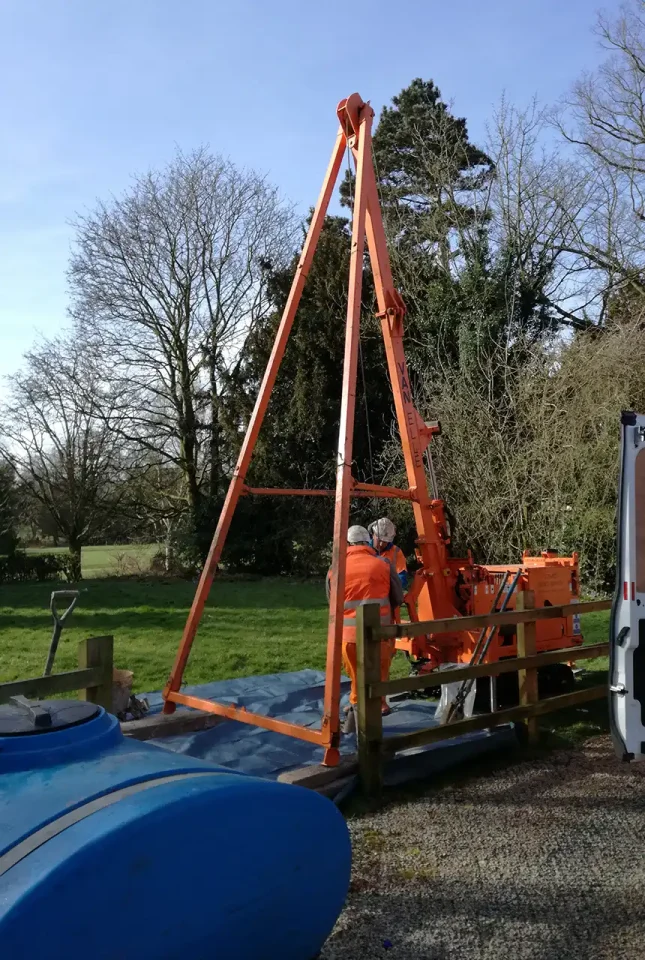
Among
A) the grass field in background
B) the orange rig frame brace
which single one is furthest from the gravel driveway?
the grass field in background

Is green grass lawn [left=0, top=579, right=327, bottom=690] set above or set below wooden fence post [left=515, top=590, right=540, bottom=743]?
below

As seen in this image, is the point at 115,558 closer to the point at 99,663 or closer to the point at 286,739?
the point at 286,739

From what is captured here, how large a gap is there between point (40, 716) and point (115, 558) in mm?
21678

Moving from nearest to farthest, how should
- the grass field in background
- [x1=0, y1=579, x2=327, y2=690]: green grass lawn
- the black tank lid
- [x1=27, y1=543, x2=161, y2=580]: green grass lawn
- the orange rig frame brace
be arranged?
the black tank lid, the orange rig frame brace, the grass field in background, [x1=0, y1=579, x2=327, y2=690]: green grass lawn, [x1=27, y1=543, x2=161, y2=580]: green grass lawn

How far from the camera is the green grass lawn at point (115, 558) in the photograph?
75.8 feet

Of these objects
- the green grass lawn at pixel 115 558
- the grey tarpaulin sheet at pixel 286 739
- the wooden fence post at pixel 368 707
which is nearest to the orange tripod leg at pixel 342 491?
the wooden fence post at pixel 368 707

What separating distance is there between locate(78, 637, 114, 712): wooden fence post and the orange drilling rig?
4.70 feet

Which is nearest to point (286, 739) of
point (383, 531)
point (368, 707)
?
point (368, 707)

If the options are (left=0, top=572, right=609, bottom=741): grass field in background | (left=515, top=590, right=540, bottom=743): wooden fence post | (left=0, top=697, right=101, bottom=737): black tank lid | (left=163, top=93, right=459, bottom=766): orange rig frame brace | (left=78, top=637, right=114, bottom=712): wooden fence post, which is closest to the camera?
(left=0, top=697, right=101, bottom=737): black tank lid

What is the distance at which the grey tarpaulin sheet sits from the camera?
Result: 5531mm

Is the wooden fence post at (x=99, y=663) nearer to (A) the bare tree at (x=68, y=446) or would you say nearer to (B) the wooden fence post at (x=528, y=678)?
(B) the wooden fence post at (x=528, y=678)

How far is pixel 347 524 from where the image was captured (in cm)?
506

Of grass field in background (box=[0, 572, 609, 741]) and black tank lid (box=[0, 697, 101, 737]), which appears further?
grass field in background (box=[0, 572, 609, 741])

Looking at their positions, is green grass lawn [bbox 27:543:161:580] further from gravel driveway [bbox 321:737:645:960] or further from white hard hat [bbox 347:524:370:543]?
gravel driveway [bbox 321:737:645:960]
